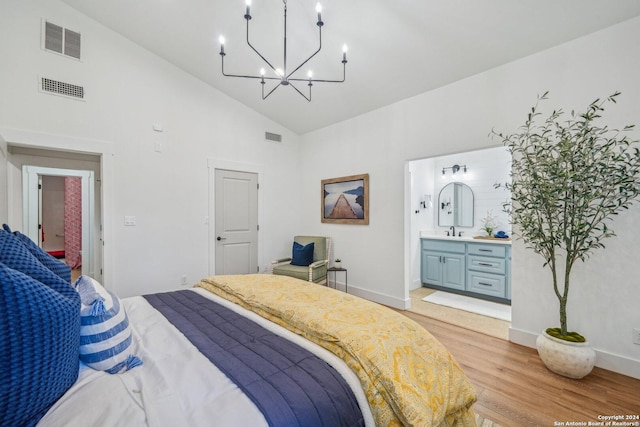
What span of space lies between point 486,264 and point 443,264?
0.64 metres

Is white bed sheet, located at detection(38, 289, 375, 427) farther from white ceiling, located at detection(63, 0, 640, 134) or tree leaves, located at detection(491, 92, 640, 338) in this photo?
white ceiling, located at detection(63, 0, 640, 134)

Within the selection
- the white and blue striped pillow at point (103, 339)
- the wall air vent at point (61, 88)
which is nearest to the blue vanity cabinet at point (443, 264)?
the white and blue striped pillow at point (103, 339)

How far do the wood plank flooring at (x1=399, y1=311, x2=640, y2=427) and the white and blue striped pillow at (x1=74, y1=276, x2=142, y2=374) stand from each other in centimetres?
213

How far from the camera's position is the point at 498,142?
288cm

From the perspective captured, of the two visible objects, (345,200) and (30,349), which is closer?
(30,349)

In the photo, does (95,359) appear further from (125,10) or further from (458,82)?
(458,82)

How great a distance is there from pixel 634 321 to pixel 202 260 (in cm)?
462

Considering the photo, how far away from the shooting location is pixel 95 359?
1.08 metres

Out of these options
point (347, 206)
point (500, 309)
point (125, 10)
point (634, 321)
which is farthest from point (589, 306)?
point (125, 10)

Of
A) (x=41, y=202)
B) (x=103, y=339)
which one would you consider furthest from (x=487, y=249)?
(x=41, y=202)

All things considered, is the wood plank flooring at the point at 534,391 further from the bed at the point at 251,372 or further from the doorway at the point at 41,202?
the doorway at the point at 41,202

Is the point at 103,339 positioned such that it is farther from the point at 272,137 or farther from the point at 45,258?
the point at 272,137

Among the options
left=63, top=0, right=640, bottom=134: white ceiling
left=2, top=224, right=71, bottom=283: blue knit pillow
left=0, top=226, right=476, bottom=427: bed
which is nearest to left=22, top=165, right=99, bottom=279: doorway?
left=63, top=0, right=640, bottom=134: white ceiling

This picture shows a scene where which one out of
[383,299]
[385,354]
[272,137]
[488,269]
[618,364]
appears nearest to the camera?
[385,354]
